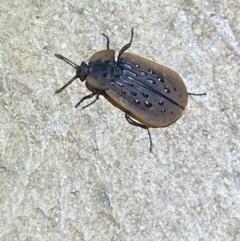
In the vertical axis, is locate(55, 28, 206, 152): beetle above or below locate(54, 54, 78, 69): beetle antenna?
above

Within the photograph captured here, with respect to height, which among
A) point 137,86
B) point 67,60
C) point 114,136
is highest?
point 137,86

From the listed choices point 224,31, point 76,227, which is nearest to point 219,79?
point 224,31

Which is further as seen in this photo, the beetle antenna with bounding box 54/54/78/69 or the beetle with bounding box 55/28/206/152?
the beetle antenna with bounding box 54/54/78/69

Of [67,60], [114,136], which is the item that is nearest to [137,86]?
[114,136]

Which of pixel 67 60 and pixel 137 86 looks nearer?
pixel 137 86

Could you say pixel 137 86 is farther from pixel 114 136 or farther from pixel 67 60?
pixel 67 60
